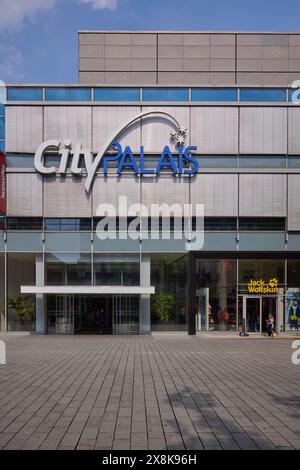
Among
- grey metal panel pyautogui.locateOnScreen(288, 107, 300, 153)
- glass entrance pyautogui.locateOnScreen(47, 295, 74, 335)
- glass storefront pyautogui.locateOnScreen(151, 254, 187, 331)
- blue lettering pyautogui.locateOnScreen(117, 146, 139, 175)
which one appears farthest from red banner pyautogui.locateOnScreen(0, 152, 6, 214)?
grey metal panel pyautogui.locateOnScreen(288, 107, 300, 153)

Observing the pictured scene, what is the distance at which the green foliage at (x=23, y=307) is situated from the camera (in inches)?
1131

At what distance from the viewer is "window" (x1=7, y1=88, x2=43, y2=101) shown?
28.8m

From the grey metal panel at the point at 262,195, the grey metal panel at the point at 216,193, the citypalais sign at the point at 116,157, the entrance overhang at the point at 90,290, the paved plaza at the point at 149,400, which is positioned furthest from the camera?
the grey metal panel at the point at 262,195

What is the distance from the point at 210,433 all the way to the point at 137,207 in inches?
828

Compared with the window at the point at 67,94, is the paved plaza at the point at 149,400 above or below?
below

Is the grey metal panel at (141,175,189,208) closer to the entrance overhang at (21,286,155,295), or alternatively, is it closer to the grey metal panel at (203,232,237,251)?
the grey metal panel at (203,232,237,251)

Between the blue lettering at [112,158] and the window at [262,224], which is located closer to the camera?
the blue lettering at [112,158]

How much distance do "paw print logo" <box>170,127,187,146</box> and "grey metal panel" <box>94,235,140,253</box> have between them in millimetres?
6757

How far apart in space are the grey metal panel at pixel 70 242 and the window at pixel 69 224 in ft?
1.05

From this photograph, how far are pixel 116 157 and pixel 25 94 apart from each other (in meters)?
7.00

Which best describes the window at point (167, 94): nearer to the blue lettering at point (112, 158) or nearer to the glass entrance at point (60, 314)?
the blue lettering at point (112, 158)

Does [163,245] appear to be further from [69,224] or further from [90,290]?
[69,224]

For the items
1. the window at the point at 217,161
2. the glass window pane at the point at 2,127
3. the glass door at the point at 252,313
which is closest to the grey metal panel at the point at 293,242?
the glass door at the point at 252,313

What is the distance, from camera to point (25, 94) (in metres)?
28.8
